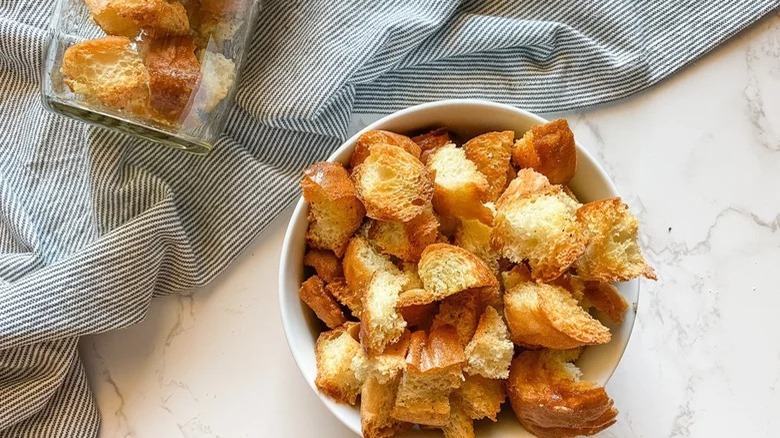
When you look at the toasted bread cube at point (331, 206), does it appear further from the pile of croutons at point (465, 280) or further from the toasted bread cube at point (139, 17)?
the toasted bread cube at point (139, 17)

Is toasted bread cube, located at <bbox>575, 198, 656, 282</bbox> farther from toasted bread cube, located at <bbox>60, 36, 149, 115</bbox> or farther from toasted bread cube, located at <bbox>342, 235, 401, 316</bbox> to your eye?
toasted bread cube, located at <bbox>60, 36, 149, 115</bbox>

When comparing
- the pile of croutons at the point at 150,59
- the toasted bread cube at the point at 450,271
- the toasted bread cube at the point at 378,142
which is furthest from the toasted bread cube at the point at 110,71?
the toasted bread cube at the point at 450,271

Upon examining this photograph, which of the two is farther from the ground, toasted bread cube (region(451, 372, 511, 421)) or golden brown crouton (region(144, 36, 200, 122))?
golden brown crouton (region(144, 36, 200, 122))

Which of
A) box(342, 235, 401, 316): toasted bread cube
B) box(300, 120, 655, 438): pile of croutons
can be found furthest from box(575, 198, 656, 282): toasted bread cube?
box(342, 235, 401, 316): toasted bread cube

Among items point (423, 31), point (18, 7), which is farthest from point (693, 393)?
point (18, 7)

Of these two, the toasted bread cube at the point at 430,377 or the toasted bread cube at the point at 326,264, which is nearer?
the toasted bread cube at the point at 430,377

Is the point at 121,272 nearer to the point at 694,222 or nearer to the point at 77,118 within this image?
the point at 77,118
